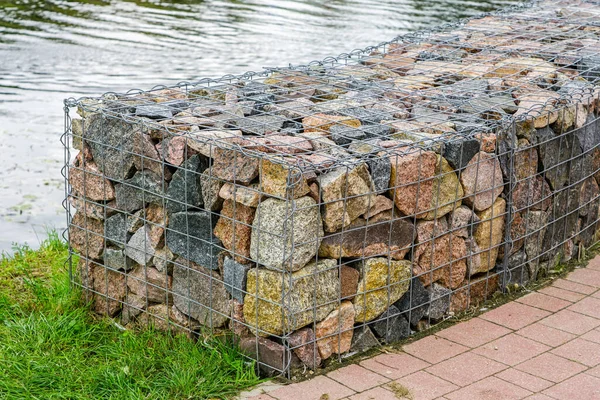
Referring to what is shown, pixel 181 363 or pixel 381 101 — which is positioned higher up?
pixel 381 101

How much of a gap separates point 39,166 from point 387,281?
169 inches

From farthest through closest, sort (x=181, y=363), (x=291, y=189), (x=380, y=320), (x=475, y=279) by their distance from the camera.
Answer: (x=475, y=279) → (x=380, y=320) → (x=181, y=363) → (x=291, y=189)

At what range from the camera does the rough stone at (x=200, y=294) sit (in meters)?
3.92

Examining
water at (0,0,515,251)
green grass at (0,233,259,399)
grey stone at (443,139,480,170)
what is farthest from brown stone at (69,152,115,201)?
water at (0,0,515,251)

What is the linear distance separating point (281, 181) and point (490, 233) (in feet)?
4.38

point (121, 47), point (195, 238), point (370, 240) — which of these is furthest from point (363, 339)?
point (121, 47)

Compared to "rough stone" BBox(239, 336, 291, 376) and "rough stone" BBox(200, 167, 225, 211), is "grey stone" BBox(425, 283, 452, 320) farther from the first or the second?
"rough stone" BBox(200, 167, 225, 211)

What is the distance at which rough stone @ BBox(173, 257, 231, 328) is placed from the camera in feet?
12.9

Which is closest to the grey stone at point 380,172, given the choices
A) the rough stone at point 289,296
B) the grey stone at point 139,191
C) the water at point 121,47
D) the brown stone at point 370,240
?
the brown stone at point 370,240

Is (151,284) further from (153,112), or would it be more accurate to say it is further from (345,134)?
A: (345,134)

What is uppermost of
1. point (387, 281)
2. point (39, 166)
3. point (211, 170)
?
point (211, 170)

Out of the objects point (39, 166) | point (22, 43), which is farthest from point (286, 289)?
point (22, 43)

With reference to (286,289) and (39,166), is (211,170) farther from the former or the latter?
(39,166)

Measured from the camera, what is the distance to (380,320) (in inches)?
159
